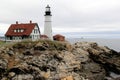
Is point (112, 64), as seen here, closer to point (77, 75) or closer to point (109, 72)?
point (109, 72)

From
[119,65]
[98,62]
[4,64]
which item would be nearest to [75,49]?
[98,62]

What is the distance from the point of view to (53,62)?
4128 centimetres

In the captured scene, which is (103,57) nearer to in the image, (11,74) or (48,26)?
(48,26)

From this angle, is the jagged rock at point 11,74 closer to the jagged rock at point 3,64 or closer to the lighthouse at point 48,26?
the jagged rock at point 3,64

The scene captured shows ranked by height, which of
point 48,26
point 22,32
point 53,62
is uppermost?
point 48,26

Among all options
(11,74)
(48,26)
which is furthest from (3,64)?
(48,26)

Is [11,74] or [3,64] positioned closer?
[11,74]

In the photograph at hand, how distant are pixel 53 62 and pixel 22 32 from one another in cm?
1661

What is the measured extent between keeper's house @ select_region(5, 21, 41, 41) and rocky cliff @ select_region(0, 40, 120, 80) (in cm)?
1067

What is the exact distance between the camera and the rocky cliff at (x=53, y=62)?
39.5 metres

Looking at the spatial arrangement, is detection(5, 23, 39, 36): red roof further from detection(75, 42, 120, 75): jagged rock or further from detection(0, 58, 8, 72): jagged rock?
detection(0, 58, 8, 72): jagged rock

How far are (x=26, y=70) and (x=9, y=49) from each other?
5534 millimetres

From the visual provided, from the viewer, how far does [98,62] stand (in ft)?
158

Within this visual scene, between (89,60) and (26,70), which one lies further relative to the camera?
(89,60)
